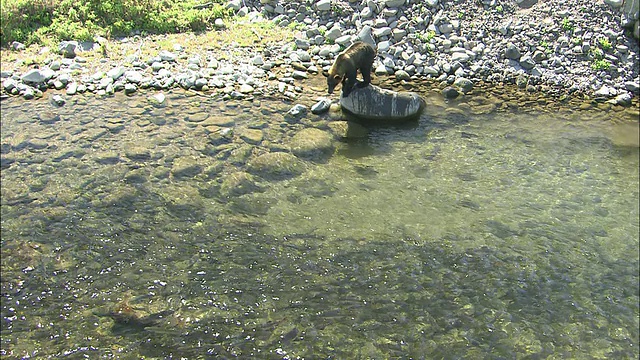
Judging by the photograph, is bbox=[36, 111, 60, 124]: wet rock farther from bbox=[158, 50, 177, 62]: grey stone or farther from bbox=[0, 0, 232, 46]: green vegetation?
bbox=[0, 0, 232, 46]: green vegetation

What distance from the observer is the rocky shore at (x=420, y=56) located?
13.6m

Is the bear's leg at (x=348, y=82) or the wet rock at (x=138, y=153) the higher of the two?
the bear's leg at (x=348, y=82)

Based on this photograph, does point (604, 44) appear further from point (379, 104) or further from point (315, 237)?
point (315, 237)

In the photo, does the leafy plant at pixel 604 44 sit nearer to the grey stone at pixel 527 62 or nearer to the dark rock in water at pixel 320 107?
the grey stone at pixel 527 62

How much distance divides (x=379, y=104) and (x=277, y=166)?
10.7 feet

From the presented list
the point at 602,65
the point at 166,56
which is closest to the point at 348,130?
the point at 166,56

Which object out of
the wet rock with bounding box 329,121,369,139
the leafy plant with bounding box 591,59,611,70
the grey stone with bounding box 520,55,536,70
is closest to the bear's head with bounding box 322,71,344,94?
the wet rock with bounding box 329,121,369,139

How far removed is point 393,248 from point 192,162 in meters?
4.57

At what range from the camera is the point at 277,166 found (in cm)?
1041

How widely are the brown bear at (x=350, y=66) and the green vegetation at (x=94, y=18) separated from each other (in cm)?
608

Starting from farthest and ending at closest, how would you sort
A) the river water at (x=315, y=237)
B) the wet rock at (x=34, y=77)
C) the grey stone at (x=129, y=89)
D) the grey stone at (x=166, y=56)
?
1. the grey stone at (x=166, y=56)
2. the wet rock at (x=34, y=77)
3. the grey stone at (x=129, y=89)
4. the river water at (x=315, y=237)

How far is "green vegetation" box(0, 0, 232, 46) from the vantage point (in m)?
15.1

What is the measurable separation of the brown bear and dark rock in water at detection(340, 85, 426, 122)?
0.74 ft

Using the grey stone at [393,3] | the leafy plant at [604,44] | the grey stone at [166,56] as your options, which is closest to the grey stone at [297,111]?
the grey stone at [166,56]
